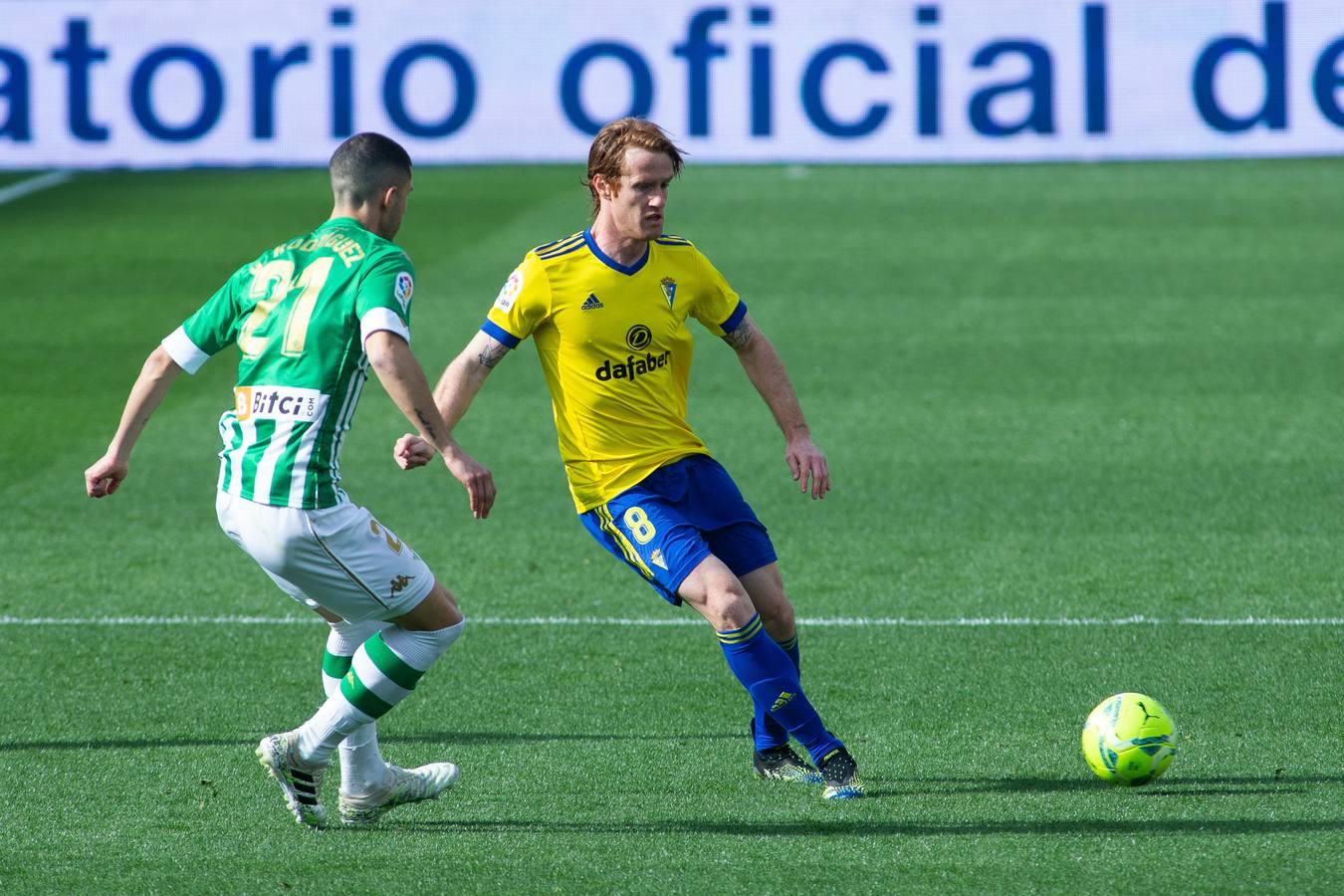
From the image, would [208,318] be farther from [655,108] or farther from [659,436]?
[655,108]

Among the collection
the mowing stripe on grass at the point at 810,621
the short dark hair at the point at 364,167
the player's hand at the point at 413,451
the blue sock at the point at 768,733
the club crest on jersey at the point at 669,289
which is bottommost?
the mowing stripe on grass at the point at 810,621

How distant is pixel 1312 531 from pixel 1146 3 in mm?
6073

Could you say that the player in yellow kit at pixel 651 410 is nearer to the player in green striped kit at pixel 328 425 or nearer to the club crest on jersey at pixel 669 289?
the club crest on jersey at pixel 669 289

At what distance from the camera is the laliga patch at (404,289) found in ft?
16.0

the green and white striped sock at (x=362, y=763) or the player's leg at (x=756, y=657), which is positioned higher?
the player's leg at (x=756, y=657)

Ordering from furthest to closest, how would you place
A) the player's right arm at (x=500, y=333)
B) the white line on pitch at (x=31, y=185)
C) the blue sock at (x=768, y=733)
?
1. the white line on pitch at (x=31, y=185)
2. the blue sock at (x=768, y=733)
3. the player's right arm at (x=500, y=333)

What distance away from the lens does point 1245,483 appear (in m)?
10.1

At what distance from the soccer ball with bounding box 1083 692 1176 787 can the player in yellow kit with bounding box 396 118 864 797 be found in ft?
2.42

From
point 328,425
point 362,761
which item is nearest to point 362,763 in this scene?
point 362,761

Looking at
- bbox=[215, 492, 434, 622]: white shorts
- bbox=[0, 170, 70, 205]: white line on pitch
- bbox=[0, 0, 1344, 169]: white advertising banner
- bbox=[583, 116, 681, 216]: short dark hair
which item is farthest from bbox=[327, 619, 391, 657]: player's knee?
bbox=[0, 170, 70, 205]: white line on pitch

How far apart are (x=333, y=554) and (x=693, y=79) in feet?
30.5

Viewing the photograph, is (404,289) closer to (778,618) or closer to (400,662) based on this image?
(400,662)

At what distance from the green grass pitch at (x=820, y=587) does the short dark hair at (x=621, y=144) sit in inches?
75.8

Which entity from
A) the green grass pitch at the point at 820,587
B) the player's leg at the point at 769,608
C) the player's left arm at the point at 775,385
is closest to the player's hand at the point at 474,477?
the green grass pitch at the point at 820,587
